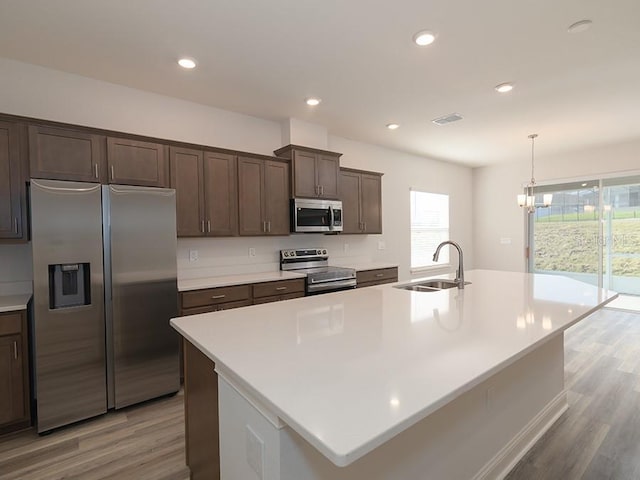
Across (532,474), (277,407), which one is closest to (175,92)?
(277,407)

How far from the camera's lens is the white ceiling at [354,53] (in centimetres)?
211

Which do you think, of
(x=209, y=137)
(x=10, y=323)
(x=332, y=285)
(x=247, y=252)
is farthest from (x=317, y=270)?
(x=10, y=323)

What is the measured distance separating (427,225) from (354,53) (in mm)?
4186

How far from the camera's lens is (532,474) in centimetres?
187

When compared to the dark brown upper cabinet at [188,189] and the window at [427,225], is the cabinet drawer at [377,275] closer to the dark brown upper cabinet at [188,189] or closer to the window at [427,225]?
the window at [427,225]

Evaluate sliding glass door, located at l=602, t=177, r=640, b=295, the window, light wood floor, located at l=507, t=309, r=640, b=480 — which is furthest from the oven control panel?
sliding glass door, located at l=602, t=177, r=640, b=295

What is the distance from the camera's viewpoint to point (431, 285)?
2846 mm

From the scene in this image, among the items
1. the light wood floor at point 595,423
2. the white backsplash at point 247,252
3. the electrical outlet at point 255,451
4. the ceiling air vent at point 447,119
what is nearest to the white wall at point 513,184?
the ceiling air vent at point 447,119

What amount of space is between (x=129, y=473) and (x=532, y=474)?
2293 millimetres

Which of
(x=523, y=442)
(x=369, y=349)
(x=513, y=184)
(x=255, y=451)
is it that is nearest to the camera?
(x=255, y=451)

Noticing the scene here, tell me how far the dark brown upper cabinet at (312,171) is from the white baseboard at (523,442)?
2.95 m

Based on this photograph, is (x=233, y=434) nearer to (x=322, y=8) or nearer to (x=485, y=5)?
(x=322, y=8)

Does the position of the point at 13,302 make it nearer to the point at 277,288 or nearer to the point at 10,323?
the point at 10,323

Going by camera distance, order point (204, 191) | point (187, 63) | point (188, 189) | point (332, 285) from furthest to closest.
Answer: point (332, 285), point (204, 191), point (188, 189), point (187, 63)
